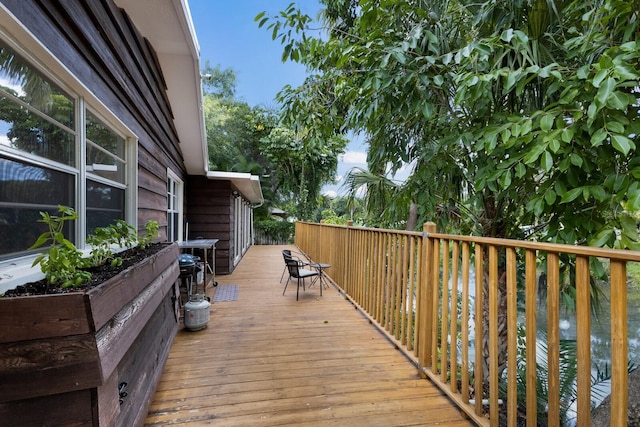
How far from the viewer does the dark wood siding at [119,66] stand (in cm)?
146

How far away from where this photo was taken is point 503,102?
106 inches

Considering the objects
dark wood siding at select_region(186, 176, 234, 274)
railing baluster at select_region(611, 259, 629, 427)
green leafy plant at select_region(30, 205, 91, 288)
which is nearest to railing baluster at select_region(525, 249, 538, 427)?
railing baluster at select_region(611, 259, 629, 427)

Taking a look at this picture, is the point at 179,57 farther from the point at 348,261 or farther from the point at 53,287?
the point at 348,261

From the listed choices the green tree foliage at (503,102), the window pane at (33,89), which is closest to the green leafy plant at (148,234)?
the window pane at (33,89)

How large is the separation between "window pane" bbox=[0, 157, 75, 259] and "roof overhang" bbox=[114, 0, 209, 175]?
1944 millimetres

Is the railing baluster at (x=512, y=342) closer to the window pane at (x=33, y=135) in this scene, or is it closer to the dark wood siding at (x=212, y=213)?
the window pane at (x=33, y=135)

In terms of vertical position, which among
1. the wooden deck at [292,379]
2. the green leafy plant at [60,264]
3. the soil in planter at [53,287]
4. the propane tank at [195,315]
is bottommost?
the wooden deck at [292,379]

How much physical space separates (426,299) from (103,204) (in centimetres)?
268

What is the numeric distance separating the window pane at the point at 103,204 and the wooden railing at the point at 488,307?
2.52 m

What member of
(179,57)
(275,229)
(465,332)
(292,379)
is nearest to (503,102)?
(465,332)

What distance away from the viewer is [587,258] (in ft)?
3.91

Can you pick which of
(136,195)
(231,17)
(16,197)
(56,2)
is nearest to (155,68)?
(136,195)

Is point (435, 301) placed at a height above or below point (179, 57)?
below

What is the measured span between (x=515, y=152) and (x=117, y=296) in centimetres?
261
